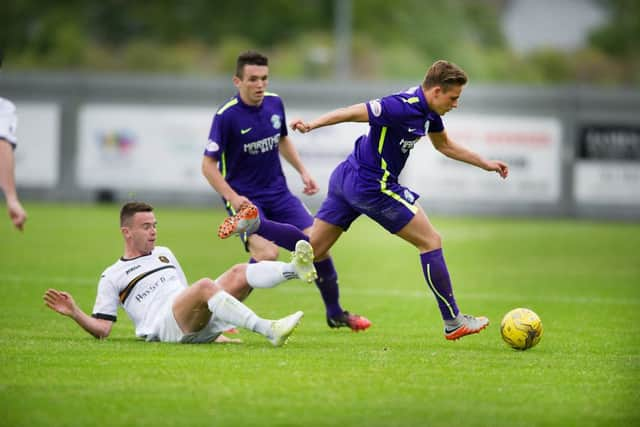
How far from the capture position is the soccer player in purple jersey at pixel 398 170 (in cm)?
931

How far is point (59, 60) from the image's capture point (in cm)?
5481

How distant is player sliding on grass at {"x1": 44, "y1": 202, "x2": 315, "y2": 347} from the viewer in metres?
8.66

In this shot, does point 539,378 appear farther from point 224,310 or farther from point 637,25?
point 637,25

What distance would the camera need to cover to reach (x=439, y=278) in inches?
371

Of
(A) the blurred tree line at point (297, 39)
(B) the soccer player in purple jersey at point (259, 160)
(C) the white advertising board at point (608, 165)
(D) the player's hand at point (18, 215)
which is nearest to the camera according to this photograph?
(D) the player's hand at point (18, 215)

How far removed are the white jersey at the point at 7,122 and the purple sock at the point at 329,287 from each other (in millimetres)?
3460

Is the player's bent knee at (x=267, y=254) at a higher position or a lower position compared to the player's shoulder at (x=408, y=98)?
lower

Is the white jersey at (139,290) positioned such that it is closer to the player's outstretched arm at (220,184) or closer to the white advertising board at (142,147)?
the player's outstretched arm at (220,184)

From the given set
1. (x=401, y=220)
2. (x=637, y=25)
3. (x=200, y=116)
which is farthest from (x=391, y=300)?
(x=637, y=25)

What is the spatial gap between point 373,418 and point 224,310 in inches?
89.2

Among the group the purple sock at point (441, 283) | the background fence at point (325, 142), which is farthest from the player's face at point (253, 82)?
the background fence at point (325, 142)

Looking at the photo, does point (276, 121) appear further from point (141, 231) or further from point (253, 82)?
point (141, 231)

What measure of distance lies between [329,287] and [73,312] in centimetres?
295

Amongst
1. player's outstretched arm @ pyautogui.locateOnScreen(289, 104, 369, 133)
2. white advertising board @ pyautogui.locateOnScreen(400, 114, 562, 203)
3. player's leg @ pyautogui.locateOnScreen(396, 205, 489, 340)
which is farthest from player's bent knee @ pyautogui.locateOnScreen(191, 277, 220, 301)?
white advertising board @ pyautogui.locateOnScreen(400, 114, 562, 203)
